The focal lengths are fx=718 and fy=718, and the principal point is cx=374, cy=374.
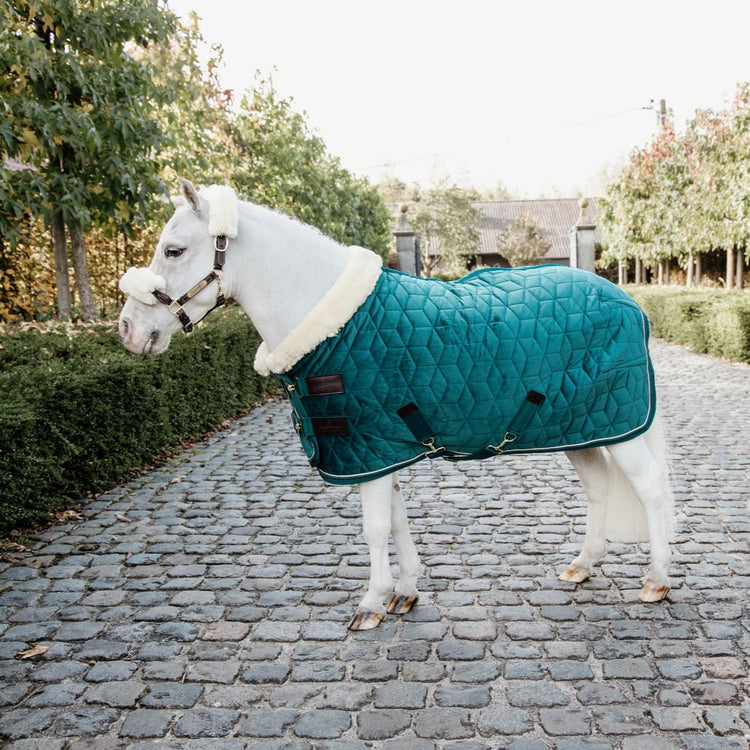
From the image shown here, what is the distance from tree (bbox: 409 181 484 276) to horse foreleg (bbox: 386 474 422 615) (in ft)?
126

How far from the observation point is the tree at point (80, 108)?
6062mm

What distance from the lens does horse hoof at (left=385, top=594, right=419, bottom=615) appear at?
343 cm

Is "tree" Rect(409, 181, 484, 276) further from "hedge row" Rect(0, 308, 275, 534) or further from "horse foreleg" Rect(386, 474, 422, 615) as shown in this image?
"horse foreleg" Rect(386, 474, 422, 615)

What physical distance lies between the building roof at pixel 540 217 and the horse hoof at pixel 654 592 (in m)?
44.9

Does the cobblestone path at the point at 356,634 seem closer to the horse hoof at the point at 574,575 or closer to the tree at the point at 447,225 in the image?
the horse hoof at the point at 574,575

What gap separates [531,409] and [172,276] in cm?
163

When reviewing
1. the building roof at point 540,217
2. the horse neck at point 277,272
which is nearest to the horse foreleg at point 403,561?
the horse neck at point 277,272

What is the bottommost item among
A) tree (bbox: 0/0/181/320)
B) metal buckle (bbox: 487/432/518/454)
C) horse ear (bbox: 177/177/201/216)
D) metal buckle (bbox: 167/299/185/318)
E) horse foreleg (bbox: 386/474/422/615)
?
horse foreleg (bbox: 386/474/422/615)

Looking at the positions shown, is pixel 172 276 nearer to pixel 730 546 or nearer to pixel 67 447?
pixel 67 447

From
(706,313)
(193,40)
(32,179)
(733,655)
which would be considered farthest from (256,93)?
(733,655)

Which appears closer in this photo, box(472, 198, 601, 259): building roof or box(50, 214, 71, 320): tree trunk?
box(50, 214, 71, 320): tree trunk

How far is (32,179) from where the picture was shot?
645 cm

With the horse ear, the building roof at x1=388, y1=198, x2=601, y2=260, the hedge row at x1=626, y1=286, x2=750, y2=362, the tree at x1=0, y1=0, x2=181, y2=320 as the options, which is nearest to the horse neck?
the horse ear

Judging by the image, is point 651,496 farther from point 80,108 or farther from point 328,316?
point 80,108
